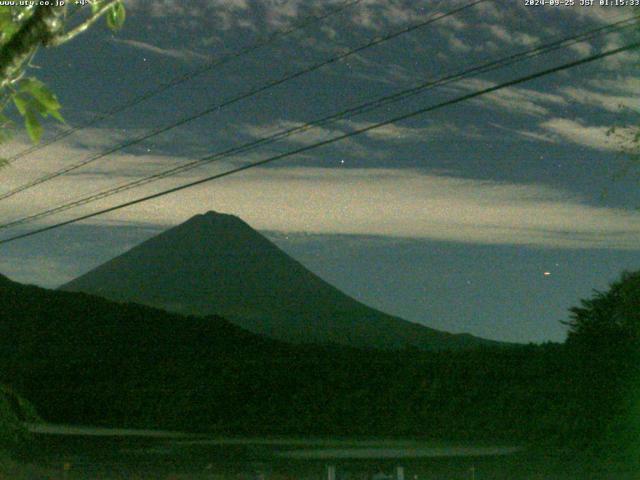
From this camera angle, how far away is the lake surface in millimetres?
18297

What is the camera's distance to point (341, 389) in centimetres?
3306

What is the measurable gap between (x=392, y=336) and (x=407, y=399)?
9885 centimetres

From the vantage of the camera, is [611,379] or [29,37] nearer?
[29,37]

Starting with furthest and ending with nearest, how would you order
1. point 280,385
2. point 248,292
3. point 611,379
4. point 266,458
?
point 248,292 → point 280,385 → point 611,379 → point 266,458

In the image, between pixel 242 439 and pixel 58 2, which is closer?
pixel 58 2

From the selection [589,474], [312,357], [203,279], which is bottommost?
[589,474]

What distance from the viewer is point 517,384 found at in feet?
99.2

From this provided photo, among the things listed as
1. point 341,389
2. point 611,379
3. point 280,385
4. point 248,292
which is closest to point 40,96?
point 611,379

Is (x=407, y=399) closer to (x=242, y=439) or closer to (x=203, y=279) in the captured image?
(x=242, y=439)

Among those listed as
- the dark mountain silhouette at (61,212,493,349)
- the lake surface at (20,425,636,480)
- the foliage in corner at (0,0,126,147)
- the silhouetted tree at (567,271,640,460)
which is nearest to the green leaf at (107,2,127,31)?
the foliage in corner at (0,0,126,147)

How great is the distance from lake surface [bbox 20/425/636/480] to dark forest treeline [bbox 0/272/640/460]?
3.04m

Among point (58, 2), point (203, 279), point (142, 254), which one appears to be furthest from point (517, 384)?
point (142, 254)

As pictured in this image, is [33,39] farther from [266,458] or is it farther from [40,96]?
[266,458]

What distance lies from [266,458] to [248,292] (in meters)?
148
